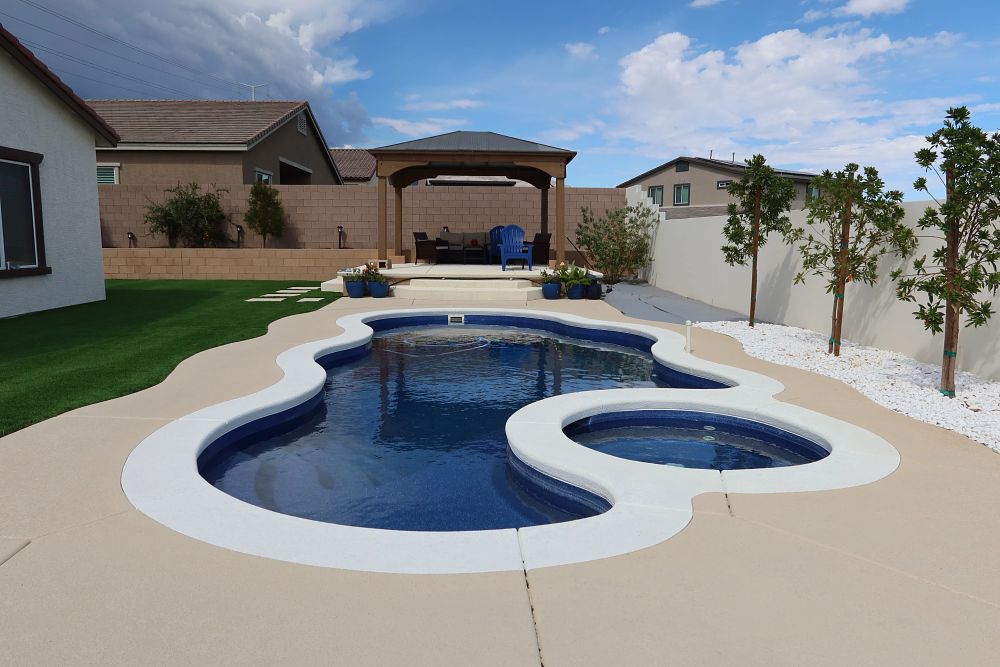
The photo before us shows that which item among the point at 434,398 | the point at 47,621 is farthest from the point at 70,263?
the point at 47,621

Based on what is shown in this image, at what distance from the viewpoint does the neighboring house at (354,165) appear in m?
33.3

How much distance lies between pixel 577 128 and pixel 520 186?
221 inches

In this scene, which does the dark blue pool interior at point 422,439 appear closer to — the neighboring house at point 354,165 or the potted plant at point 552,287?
the potted plant at point 552,287

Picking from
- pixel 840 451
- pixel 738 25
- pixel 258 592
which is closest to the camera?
pixel 258 592

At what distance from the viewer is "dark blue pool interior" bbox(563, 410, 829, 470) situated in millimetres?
4805

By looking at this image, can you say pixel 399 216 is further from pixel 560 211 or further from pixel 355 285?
pixel 560 211

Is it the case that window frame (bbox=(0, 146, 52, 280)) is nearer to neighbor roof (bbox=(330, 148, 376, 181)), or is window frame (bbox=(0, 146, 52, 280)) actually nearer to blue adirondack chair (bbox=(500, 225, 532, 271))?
blue adirondack chair (bbox=(500, 225, 532, 271))

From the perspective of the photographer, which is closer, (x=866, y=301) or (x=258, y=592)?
(x=258, y=592)

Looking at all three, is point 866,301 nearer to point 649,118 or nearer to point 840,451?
point 840,451

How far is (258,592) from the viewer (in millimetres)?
2543

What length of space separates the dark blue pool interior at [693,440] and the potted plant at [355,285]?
9083mm

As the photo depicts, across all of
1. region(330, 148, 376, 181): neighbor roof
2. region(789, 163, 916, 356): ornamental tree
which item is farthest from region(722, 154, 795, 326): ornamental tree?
region(330, 148, 376, 181): neighbor roof

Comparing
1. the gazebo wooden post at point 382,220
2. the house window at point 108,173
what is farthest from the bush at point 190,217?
the gazebo wooden post at point 382,220

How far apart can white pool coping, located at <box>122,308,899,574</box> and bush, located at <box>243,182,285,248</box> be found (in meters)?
13.2
